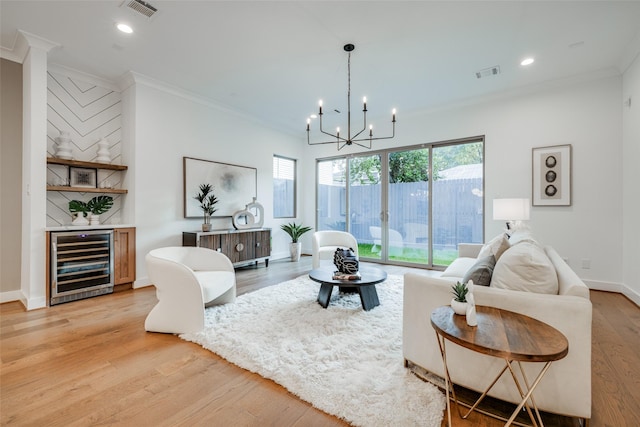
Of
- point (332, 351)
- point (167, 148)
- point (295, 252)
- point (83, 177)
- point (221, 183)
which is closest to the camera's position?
point (332, 351)

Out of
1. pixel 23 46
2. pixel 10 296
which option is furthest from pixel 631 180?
pixel 10 296

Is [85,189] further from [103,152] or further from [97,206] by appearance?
[103,152]

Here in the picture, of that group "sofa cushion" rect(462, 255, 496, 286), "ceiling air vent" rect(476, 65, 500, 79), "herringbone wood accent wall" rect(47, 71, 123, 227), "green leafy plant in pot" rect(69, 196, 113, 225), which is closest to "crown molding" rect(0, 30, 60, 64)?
"herringbone wood accent wall" rect(47, 71, 123, 227)

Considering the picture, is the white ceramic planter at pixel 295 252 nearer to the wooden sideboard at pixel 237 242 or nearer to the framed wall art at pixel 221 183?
the wooden sideboard at pixel 237 242

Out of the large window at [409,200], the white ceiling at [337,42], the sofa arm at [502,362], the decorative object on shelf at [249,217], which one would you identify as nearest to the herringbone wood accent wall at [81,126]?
the white ceiling at [337,42]

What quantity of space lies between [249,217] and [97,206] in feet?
7.61

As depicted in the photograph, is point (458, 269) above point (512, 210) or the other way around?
the other way around

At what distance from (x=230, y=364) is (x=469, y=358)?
→ 1.62 m

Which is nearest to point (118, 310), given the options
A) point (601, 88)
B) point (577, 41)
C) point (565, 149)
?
point (577, 41)

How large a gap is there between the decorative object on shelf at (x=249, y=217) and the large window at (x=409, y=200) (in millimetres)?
1655

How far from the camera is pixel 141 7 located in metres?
2.65

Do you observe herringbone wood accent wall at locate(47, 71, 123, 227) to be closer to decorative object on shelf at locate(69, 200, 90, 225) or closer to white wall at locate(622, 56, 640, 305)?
decorative object on shelf at locate(69, 200, 90, 225)

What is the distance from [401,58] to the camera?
3.49 m

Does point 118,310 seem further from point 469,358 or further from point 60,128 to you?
point 469,358
